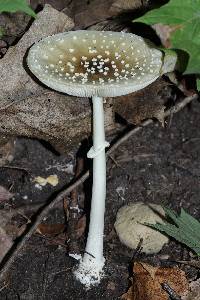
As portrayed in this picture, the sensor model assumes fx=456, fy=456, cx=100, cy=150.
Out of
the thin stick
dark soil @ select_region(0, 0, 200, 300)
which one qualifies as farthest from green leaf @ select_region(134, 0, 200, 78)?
the thin stick

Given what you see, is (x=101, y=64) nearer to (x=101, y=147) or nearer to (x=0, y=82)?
(x=101, y=147)

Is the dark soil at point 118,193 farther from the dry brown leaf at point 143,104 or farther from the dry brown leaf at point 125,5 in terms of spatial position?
the dry brown leaf at point 125,5

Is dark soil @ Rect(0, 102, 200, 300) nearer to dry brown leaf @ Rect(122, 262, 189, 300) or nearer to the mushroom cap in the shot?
dry brown leaf @ Rect(122, 262, 189, 300)

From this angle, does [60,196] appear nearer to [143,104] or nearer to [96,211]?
[96,211]

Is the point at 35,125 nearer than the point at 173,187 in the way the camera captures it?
Yes

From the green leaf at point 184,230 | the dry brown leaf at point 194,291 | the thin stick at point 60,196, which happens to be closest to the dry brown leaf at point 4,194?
the thin stick at point 60,196

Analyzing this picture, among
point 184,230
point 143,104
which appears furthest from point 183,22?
point 184,230

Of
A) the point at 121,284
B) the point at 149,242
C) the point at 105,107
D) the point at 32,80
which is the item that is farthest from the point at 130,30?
the point at 121,284
